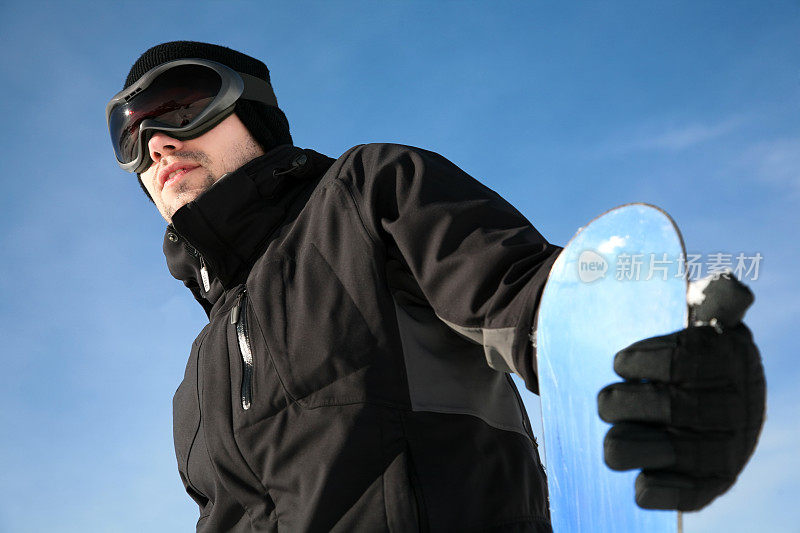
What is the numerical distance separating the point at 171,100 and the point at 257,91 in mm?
359

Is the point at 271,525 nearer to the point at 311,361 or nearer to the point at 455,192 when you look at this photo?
the point at 311,361

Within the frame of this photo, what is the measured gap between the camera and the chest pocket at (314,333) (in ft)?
5.61

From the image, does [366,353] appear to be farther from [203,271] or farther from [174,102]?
[174,102]

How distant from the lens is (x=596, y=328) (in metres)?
1.25

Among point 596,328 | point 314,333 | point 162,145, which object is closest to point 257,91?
point 162,145

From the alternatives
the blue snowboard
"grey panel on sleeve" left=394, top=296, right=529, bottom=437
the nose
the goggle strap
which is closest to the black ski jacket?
"grey panel on sleeve" left=394, top=296, right=529, bottom=437

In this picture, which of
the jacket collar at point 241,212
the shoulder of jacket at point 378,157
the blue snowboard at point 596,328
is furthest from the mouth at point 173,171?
the blue snowboard at point 596,328

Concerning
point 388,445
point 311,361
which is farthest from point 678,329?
point 311,361

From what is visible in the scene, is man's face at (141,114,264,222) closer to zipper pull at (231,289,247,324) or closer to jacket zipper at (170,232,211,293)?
jacket zipper at (170,232,211,293)

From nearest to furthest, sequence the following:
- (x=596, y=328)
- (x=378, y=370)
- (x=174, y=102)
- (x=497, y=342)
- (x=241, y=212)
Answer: (x=596, y=328)
(x=497, y=342)
(x=378, y=370)
(x=241, y=212)
(x=174, y=102)

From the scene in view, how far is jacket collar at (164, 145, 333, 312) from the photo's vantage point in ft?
7.12

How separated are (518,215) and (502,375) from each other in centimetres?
60

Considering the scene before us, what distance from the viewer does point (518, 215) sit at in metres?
1.54

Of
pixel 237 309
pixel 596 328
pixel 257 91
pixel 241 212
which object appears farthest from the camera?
pixel 257 91
